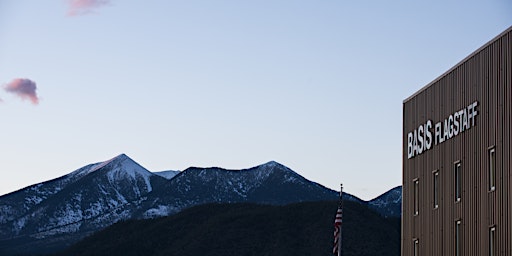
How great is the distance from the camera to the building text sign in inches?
2116

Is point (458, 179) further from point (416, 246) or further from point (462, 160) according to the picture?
point (416, 246)

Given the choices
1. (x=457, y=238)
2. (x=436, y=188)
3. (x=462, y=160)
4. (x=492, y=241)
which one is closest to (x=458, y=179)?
(x=462, y=160)

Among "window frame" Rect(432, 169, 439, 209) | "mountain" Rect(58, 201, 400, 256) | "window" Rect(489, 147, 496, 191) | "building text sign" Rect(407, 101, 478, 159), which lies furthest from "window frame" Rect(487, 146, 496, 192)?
"mountain" Rect(58, 201, 400, 256)

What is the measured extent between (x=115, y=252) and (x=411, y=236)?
5443 inches

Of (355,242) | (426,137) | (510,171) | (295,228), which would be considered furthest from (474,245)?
(295,228)

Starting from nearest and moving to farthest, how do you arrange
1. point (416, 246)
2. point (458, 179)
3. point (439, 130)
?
point (458, 179), point (439, 130), point (416, 246)

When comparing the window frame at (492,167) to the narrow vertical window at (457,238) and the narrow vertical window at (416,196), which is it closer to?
the narrow vertical window at (457,238)

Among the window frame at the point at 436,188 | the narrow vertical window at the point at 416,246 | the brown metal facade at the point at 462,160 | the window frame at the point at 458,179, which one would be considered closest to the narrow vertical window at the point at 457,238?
the brown metal facade at the point at 462,160

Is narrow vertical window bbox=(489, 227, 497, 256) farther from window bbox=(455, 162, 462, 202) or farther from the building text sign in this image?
the building text sign

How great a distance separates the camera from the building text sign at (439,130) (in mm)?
53750

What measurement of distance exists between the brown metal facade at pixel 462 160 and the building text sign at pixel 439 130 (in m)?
0.04

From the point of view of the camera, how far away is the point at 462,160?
54.3 metres

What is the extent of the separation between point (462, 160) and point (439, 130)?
3.58 meters

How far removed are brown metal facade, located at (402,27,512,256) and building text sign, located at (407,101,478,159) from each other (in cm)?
4
